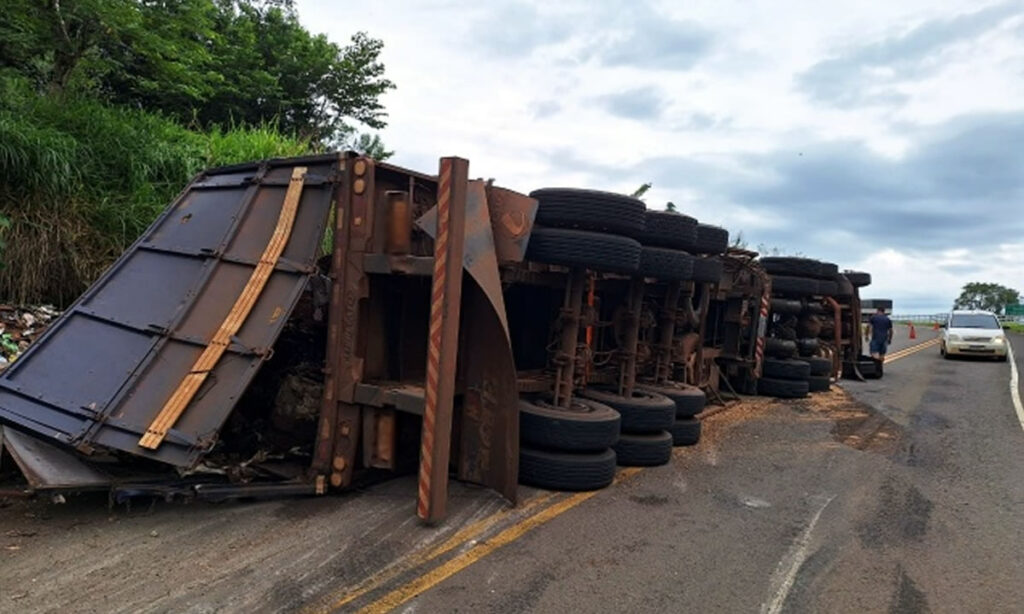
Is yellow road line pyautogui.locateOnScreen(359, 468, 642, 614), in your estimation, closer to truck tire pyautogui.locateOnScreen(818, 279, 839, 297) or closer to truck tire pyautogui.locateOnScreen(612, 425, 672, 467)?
truck tire pyautogui.locateOnScreen(612, 425, 672, 467)

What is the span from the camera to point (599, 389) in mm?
6117

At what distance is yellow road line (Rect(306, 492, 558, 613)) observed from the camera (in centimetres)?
290

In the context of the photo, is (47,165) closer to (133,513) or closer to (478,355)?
(133,513)

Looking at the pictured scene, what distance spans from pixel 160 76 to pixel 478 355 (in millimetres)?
9172

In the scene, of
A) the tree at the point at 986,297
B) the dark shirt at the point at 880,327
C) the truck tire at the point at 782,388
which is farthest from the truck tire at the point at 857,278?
the tree at the point at 986,297

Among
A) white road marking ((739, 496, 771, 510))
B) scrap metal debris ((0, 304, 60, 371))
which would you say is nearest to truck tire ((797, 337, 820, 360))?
white road marking ((739, 496, 771, 510))

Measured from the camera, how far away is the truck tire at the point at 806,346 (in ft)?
35.4

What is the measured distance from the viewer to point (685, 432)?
6371 mm

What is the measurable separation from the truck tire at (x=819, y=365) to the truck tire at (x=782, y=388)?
2.74ft

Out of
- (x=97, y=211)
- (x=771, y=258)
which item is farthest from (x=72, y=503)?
(x=771, y=258)

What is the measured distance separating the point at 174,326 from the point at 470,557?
247cm

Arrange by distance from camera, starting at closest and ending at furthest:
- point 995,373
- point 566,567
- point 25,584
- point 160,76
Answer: point 25,584, point 566,567, point 160,76, point 995,373

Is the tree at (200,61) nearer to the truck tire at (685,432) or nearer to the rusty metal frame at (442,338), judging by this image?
the rusty metal frame at (442,338)

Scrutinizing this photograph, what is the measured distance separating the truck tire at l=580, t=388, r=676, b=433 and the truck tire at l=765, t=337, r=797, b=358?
5066mm
